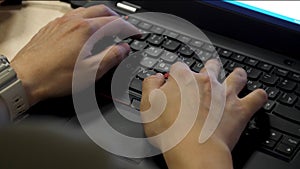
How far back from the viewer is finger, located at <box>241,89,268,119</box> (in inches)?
26.3

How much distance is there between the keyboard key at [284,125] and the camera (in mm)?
660

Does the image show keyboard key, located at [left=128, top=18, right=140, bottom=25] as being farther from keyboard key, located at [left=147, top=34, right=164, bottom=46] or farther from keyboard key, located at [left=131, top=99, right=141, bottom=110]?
keyboard key, located at [left=131, top=99, right=141, bottom=110]

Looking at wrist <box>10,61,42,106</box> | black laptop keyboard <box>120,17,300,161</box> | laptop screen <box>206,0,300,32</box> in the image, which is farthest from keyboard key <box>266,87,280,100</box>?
wrist <box>10,61,42,106</box>

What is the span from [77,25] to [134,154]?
239mm

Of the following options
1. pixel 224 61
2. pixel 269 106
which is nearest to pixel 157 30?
pixel 224 61

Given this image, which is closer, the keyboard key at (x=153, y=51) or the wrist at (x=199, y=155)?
Answer: the wrist at (x=199, y=155)

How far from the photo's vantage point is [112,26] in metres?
0.78

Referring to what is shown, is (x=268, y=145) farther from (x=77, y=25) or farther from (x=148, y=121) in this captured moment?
(x=77, y=25)

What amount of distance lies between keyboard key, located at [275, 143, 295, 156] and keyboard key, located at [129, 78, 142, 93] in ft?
0.64

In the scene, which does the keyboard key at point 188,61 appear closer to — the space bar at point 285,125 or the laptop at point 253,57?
the laptop at point 253,57

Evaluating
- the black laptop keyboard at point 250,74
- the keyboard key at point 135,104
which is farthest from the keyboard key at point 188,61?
the keyboard key at point 135,104

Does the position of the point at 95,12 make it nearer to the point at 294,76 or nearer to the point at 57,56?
the point at 57,56

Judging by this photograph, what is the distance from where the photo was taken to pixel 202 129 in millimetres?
637

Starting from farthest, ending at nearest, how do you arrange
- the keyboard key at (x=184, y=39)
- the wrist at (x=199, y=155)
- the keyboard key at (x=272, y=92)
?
1. the keyboard key at (x=184, y=39)
2. the keyboard key at (x=272, y=92)
3. the wrist at (x=199, y=155)
